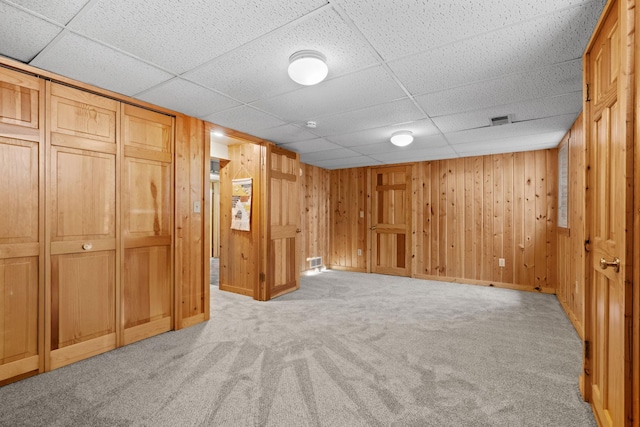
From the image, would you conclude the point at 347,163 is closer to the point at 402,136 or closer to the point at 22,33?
the point at 402,136

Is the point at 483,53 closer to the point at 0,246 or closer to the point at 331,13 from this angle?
the point at 331,13

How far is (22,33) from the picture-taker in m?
1.76

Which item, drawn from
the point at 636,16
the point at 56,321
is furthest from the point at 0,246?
the point at 636,16

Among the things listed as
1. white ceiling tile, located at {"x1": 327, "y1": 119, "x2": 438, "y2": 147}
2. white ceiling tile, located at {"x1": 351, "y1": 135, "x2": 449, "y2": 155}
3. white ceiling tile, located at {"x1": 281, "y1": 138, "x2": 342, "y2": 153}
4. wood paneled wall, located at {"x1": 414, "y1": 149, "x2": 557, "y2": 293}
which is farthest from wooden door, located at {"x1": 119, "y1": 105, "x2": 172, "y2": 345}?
wood paneled wall, located at {"x1": 414, "y1": 149, "x2": 557, "y2": 293}

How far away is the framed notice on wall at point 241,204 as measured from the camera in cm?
434

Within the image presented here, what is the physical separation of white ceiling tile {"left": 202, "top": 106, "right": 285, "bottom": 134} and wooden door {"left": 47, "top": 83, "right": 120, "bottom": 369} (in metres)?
0.94

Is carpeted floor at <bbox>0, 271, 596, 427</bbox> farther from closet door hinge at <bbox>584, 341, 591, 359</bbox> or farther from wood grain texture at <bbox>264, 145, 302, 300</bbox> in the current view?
wood grain texture at <bbox>264, 145, 302, 300</bbox>

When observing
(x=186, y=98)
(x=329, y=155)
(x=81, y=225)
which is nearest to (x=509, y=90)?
(x=186, y=98)

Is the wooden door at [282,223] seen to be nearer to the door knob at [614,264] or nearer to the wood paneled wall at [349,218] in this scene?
the wood paneled wall at [349,218]

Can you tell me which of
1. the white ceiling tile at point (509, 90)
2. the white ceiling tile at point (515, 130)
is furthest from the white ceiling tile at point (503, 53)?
the white ceiling tile at point (515, 130)

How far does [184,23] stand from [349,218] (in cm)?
535

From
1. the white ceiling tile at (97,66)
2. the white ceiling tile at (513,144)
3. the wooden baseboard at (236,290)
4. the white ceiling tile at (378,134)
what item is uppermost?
the white ceiling tile at (97,66)

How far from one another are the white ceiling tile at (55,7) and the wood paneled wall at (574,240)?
423cm

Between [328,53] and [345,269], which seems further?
[345,269]
